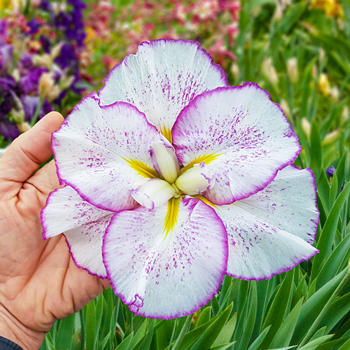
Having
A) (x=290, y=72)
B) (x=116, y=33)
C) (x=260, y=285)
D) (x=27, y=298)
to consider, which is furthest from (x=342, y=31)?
(x=27, y=298)

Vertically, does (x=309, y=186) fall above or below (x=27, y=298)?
above

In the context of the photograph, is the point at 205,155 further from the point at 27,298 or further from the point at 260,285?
the point at 27,298

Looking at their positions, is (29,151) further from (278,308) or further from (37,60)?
(37,60)

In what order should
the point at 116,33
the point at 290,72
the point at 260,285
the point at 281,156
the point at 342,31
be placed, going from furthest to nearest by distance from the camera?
the point at 116,33 < the point at 342,31 < the point at 290,72 < the point at 260,285 < the point at 281,156

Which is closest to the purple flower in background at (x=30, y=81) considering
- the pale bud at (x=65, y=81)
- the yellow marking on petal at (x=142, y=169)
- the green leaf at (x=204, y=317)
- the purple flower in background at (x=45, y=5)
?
the pale bud at (x=65, y=81)

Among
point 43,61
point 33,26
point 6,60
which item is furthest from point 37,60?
point 33,26

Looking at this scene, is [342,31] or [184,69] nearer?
[184,69]

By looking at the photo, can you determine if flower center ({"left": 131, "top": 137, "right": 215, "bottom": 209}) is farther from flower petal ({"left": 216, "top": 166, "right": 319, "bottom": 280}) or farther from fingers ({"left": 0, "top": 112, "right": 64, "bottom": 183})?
fingers ({"left": 0, "top": 112, "right": 64, "bottom": 183})

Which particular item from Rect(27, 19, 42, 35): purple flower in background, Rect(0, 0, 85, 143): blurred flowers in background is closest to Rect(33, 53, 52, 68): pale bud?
Rect(0, 0, 85, 143): blurred flowers in background
